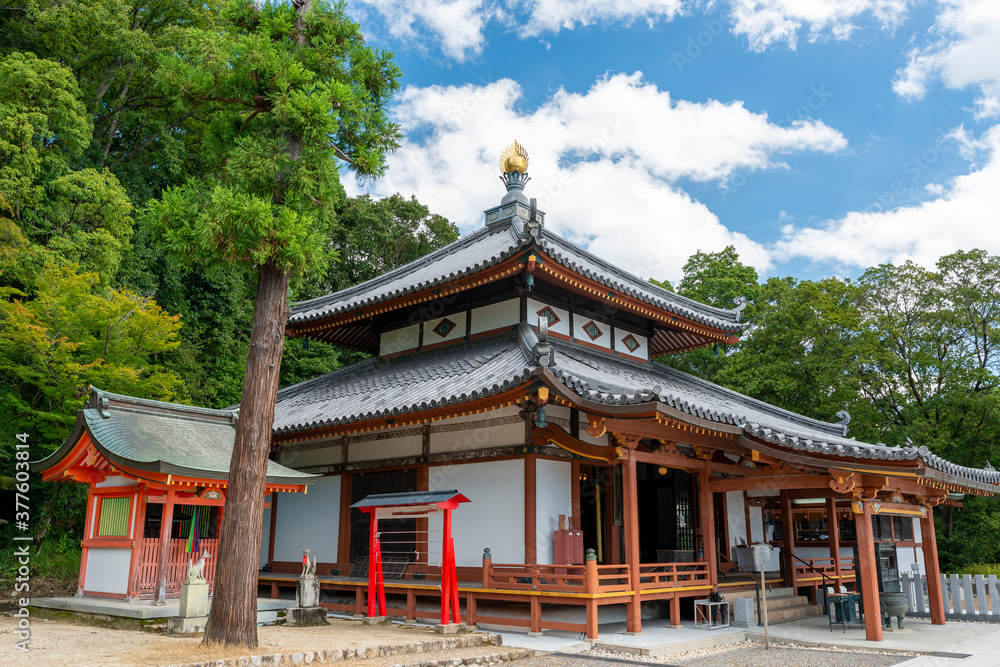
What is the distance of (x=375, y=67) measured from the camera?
35.4ft

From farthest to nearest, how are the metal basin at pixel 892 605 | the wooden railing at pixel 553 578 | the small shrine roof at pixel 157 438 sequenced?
the metal basin at pixel 892 605
the small shrine roof at pixel 157 438
the wooden railing at pixel 553 578

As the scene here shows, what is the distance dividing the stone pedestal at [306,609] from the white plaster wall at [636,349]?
351 inches

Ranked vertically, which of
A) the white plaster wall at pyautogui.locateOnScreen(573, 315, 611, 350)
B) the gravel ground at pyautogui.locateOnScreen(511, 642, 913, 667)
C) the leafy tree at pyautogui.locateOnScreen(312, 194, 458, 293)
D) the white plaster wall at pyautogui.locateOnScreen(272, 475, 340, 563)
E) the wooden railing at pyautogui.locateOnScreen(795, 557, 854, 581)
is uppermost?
the leafy tree at pyautogui.locateOnScreen(312, 194, 458, 293)

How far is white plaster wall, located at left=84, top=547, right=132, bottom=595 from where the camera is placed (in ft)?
41.3

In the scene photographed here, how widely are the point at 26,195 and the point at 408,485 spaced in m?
14.7

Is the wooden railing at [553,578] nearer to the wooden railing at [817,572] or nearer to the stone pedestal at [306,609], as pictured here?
the stone pedestal at [306,609]

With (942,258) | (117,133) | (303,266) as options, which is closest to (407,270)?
(303,266)

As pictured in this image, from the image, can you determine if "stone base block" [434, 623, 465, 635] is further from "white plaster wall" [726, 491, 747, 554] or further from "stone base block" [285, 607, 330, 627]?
"white plaster wall" [726, 491, 747, 554]

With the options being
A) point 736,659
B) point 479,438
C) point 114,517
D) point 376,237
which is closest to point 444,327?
point 479,438

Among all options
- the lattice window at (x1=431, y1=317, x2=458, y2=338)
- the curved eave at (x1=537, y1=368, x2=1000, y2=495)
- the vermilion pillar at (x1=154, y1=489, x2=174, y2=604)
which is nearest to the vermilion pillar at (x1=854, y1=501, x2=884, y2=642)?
the curved eave at (x1=537, y1=368, x2=1000, y2=495)

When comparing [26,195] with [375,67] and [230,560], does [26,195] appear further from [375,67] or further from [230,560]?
[230,560]

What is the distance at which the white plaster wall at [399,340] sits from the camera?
57.5 feet

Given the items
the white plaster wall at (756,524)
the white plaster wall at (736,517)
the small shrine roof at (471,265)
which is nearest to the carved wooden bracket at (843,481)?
the white plaster wall at (736,517)

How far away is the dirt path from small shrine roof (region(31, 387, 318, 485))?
2.70m
